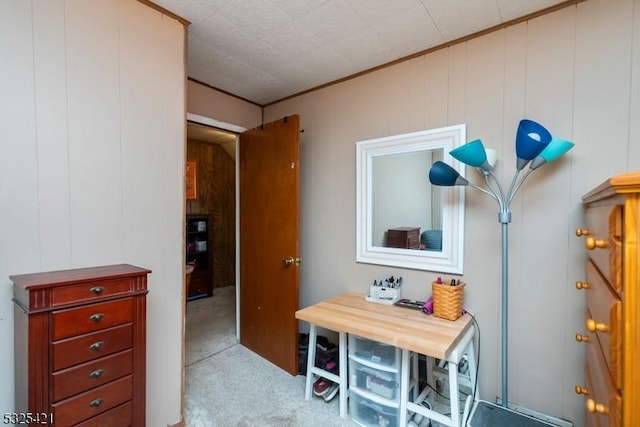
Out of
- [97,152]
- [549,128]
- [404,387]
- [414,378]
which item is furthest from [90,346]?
[549,128]

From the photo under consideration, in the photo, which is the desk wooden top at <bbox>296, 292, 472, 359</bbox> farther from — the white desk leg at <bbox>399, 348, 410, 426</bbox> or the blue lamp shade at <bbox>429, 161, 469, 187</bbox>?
the blue lamp shade at <bbox>429, 161, 469, 187</bbox>

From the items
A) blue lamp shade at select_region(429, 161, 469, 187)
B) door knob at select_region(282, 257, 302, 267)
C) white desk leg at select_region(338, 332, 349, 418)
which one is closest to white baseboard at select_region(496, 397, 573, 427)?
white desk leg at select_region(338, 332, 349, 418)

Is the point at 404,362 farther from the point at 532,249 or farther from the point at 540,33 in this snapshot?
the point at 540,33

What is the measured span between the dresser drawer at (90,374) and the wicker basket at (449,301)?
1700 mm

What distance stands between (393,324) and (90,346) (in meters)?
1.50

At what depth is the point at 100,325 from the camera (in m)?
1.27

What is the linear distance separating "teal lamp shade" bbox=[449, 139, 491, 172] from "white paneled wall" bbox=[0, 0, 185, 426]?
1678 millimetres

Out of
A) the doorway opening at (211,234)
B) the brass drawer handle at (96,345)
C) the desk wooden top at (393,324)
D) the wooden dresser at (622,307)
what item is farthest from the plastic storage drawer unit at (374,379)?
the doorway opening at (211,234)

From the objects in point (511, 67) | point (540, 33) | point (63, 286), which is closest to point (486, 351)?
point (511, 67)

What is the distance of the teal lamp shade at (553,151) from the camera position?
1465 mm

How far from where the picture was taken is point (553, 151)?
148cm

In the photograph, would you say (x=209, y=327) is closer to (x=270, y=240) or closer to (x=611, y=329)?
(x=270, y=240)

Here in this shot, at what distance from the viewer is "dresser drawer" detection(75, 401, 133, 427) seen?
1255 millimetres

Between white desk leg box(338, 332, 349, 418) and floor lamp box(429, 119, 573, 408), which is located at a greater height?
floor lamp box(429, 119, 573, 408)
